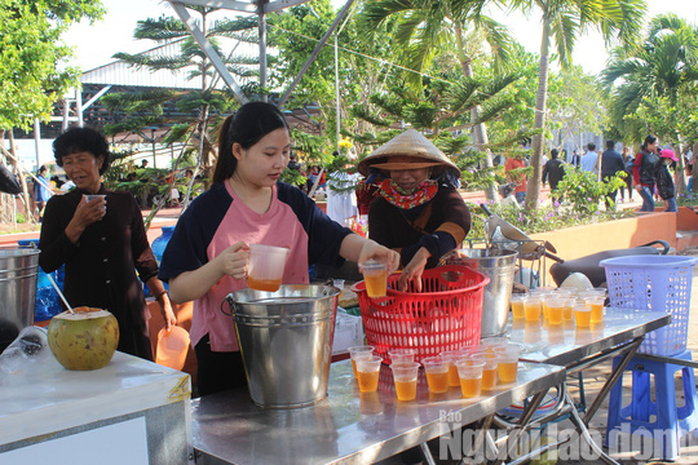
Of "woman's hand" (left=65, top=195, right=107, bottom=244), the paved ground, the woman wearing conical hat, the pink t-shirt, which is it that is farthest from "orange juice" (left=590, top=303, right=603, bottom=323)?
"woman's hand" (left=65, top=195, right=107, bottom=244)

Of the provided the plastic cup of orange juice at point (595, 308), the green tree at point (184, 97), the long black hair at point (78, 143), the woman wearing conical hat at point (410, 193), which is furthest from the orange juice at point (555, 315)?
the green tree at point (184, 97)

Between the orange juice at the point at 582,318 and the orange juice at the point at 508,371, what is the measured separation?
3.10ft

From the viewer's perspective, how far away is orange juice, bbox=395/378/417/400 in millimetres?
2035

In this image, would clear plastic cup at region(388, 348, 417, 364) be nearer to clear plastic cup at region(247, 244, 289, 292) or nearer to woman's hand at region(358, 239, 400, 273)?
woman's hand at region(358, 239, 400, 273)

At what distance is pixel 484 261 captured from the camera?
8.79ft

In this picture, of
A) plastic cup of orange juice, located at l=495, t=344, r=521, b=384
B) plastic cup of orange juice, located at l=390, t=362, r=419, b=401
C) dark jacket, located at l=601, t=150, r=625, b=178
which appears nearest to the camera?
plastic cup of orange juice, located at l=390, t=362, r=419, b=401

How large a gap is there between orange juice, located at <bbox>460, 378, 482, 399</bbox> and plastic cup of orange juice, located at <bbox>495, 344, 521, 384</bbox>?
0.15m

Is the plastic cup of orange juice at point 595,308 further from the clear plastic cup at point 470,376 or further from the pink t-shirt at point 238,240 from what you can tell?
the pink t-shirt at point 238,240

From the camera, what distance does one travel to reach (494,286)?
2689 mm

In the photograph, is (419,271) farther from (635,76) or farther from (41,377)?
(635,76)

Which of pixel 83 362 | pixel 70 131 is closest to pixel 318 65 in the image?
pixel 70 131

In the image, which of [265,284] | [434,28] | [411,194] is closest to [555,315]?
[411,194]

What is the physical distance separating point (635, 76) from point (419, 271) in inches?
865

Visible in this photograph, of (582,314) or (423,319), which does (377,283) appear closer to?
(423,319)
